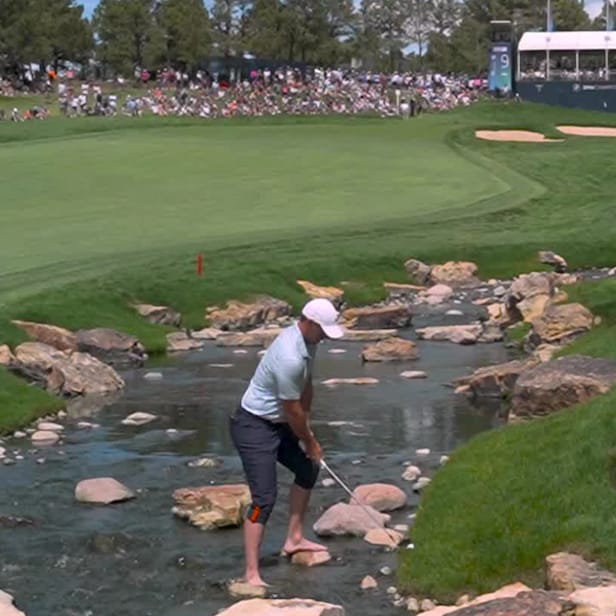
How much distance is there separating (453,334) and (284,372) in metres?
13.0

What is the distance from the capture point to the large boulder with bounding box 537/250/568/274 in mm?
29905

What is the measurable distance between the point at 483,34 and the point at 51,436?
345 feet

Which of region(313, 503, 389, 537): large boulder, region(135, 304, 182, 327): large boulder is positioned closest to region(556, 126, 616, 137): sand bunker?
region(135, 304, 182, 327): large boulder

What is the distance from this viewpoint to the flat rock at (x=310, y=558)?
11.6 metres

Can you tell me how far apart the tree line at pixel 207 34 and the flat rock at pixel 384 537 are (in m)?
86.2

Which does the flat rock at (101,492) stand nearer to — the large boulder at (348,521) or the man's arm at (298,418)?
the large boulder at (348,521)

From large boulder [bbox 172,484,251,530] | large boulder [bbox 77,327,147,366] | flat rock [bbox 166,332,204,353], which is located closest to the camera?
large boulder [bbox 172,484,251,530]

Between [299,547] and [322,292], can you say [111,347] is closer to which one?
[322,292]

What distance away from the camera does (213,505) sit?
12.9m

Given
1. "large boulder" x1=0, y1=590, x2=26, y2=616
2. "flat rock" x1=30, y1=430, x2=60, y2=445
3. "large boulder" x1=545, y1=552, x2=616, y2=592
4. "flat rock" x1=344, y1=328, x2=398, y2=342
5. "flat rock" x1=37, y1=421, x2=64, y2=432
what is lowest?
"flat rock" x1=344, y1=328, x2=398, y2=342

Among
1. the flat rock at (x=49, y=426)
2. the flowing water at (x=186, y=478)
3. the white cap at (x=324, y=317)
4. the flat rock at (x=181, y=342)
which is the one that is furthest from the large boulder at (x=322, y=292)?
the white cap at (x=324, y=317)

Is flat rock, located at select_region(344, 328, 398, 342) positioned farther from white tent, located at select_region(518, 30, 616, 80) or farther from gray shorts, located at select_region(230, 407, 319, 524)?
white tent, located at select_region(518, 30, 616, 80)

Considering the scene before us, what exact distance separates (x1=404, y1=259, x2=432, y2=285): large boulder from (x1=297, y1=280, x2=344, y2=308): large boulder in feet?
8.51

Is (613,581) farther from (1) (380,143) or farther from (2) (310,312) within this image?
(1) (380,143)
